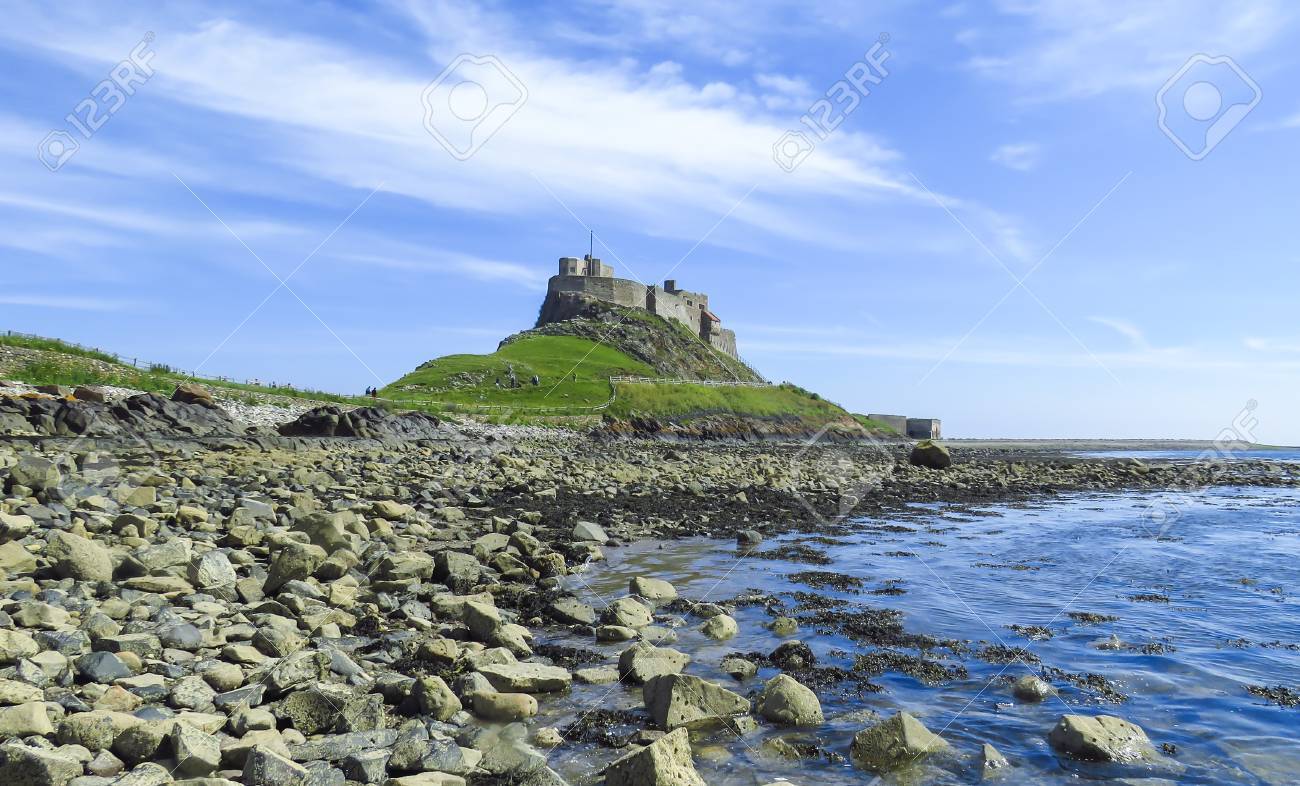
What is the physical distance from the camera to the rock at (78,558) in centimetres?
898

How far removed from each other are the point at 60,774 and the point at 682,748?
4.17m

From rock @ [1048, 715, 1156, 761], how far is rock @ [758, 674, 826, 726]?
2.13m

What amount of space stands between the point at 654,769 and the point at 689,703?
1746mm

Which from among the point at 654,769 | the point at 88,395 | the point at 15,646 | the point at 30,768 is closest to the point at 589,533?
the point at 15,646

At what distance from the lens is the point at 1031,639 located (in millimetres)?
10641

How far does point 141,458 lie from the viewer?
21688mm

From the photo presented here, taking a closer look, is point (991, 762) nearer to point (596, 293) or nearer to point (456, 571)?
point (456, 571)

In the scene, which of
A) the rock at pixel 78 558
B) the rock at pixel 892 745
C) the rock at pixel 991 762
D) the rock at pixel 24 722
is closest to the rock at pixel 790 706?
the rock at pixel 892 745

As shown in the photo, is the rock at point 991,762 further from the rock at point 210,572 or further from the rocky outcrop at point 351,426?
the rocky outcrop at point 351,426

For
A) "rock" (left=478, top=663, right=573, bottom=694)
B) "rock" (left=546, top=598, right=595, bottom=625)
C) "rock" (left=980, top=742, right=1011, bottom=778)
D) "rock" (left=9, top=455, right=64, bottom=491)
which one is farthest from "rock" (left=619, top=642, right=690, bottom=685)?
"rock" (left=9, top=455, right=64, bottom=491)

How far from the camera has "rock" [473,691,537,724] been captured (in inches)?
278

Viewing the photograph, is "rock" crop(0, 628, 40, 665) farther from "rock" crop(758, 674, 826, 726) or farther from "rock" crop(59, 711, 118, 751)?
"rock" crop(758, 674, 826, 726)

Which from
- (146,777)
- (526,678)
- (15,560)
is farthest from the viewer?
(15,560)

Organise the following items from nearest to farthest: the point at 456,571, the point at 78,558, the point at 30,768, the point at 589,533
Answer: the point at 30,768 → the point at 78,558 → the point at 456,571 → the point at 589,533
